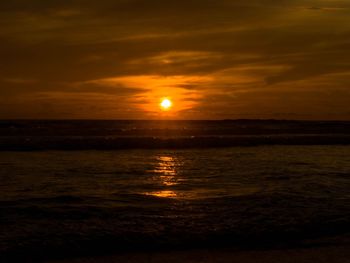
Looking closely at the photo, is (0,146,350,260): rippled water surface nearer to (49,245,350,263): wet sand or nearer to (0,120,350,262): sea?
(0,120,350,262): sea

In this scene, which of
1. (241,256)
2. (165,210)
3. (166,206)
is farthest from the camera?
(166,206)

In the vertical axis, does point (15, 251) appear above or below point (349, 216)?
below

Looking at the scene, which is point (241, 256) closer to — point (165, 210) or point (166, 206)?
point (165, 210)

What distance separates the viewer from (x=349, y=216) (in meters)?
7.18

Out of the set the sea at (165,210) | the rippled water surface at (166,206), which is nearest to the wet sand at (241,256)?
the sea at (165,210)

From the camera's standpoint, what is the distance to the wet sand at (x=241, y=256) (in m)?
5.21

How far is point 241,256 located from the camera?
17.7ft

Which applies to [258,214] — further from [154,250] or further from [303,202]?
[154,250]

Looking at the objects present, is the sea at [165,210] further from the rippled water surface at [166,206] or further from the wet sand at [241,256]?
the wet sand at [241,256]

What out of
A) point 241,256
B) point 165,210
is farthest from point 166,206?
point 241,256

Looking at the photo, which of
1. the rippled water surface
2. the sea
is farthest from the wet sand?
the rippled water surface

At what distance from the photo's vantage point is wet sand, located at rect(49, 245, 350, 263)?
17.1ft

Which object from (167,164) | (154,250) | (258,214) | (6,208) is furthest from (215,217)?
(167,164)

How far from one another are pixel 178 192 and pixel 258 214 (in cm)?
251
